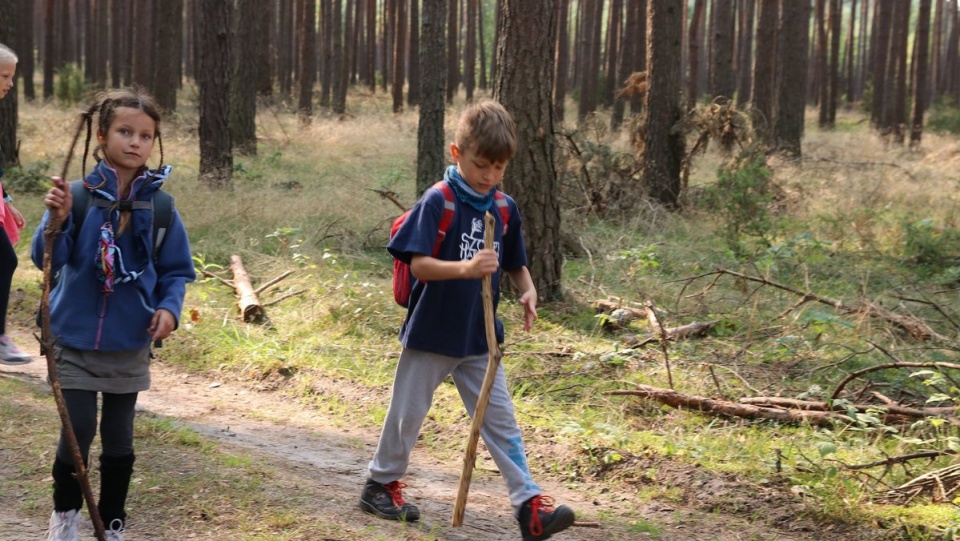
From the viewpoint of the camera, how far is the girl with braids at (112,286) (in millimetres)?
3037

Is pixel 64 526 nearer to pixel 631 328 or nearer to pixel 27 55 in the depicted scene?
pixel 631 328

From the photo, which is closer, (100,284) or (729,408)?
(100,284)

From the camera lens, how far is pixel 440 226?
11.4ft

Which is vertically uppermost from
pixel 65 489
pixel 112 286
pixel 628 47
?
pixel 628 47

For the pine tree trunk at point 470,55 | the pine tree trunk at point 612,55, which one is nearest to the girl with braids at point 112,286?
the pine tree trunk at point 612,55

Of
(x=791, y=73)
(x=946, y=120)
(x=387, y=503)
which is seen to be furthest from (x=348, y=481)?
(x=946, y=120)

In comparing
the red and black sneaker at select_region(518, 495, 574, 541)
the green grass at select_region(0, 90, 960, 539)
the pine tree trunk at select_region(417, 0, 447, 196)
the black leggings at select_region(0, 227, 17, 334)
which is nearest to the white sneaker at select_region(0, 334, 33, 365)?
the black leggings at select_region(0, 227, 17, 334)

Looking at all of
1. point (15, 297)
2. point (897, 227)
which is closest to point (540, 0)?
point (15, 297)

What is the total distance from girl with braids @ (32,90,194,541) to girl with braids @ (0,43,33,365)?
199 cm

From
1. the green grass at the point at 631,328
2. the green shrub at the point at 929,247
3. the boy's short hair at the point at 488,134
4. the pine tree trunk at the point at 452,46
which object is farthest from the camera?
the pine tree trunk at the point at 452,46

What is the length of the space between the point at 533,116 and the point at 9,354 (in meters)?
3.88

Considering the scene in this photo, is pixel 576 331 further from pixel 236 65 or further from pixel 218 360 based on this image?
pixel 236 65

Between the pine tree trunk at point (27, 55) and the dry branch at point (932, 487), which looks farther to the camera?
the pine tree trunk at point (27, 55)

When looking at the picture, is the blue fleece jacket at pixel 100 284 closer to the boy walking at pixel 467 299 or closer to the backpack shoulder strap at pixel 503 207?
the boy walking at pixel 467 299
